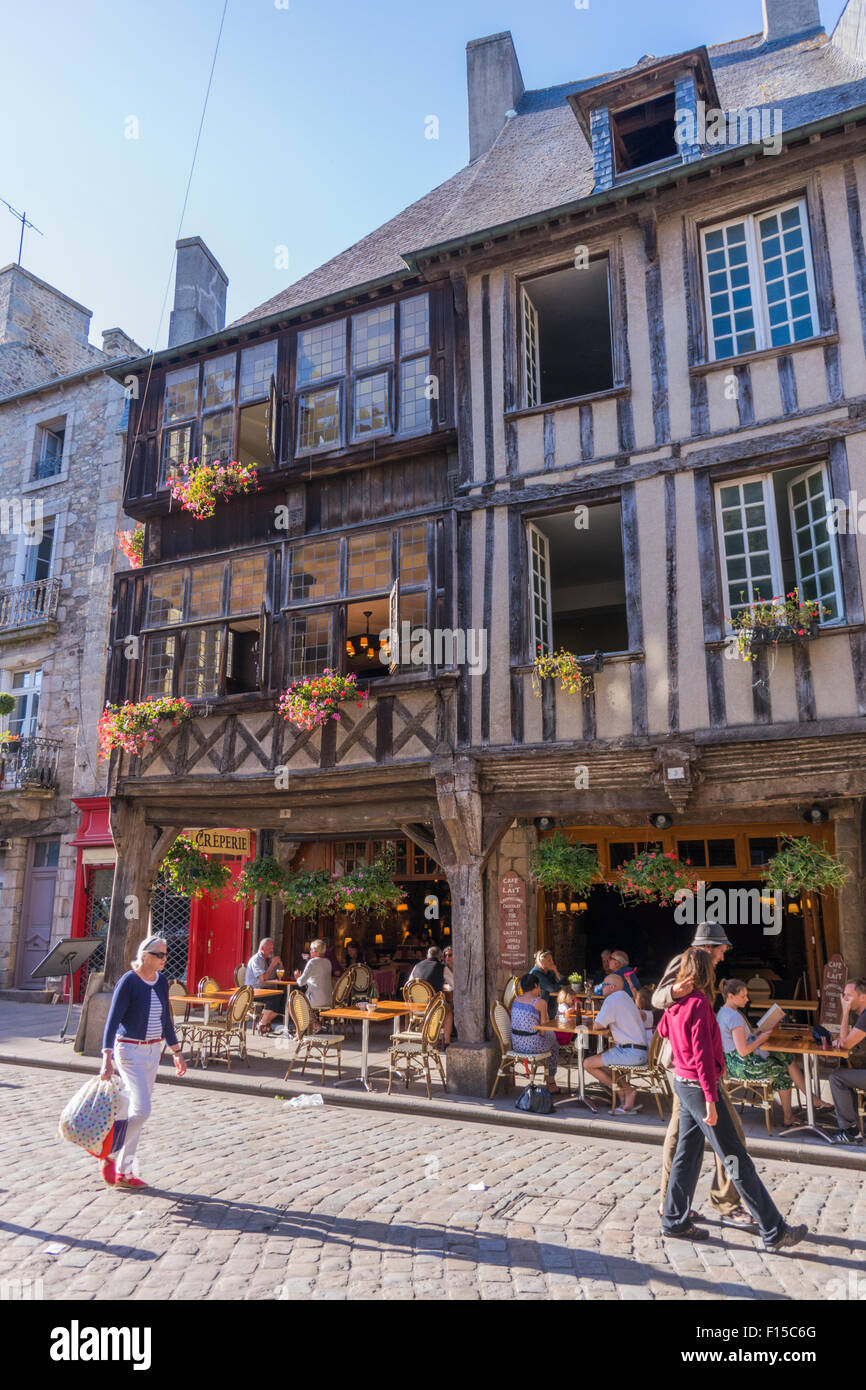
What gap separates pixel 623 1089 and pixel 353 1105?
2.66 m

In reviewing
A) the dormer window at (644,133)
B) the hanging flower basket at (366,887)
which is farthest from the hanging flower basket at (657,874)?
the dormer window at (644,133)

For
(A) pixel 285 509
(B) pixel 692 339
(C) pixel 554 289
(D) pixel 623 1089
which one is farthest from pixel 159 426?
(D) pixel 623 1089

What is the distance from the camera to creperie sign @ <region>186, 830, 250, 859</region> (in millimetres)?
13815

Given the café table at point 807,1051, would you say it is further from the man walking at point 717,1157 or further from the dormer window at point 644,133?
the dormer window at point 644,133

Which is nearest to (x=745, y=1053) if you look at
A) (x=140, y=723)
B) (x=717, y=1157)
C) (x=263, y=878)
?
(x=717, y=1157)

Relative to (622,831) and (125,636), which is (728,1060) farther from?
(125,636)

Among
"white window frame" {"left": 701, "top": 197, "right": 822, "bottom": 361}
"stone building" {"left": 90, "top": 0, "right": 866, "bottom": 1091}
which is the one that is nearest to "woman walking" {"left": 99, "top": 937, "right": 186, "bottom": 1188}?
"stone building" {"left": 90, "top": 0, "right": 866, "bottom": 1091}

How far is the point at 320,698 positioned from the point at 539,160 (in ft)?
28.8

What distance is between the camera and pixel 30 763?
17.8m

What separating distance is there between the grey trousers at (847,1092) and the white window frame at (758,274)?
6832 millimetres

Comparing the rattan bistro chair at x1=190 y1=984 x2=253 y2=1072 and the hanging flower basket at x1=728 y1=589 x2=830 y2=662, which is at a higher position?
the hanging flower basket at x1=728 y1=589 x2=830 y2=662

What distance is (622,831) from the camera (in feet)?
41.0

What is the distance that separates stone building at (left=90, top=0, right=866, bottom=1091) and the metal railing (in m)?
6.85

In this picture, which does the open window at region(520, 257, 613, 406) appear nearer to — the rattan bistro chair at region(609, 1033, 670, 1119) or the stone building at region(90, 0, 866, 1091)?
the stone building at region(90, 0, 866, 1091)
